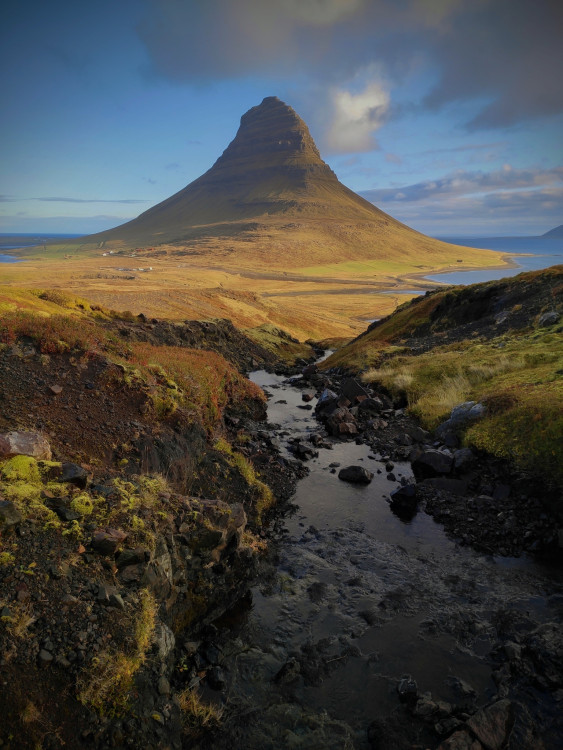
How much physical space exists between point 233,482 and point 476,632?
1010cm

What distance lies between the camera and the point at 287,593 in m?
13.5

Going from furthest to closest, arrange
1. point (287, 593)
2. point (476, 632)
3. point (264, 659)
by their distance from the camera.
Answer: point (287, 593) → point (476, 632) → point (264, 659)

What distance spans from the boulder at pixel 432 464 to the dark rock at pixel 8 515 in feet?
56.2

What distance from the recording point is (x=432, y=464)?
20609 mm

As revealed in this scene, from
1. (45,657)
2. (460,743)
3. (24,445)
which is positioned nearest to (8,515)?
(45,657)

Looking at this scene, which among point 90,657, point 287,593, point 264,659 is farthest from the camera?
point 287,593

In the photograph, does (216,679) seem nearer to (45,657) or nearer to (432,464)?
(45,657)

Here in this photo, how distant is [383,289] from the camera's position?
167500 mm

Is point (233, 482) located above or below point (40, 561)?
below

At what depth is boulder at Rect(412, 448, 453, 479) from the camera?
66.6 feet

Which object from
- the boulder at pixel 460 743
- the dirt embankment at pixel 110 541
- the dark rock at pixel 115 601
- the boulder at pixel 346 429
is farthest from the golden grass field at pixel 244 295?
the boulder at pixel 460 743

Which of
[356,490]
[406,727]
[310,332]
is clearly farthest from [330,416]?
[310,332]

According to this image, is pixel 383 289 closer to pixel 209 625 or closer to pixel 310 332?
pixel 310 332

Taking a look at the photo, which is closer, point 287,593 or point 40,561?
point 40,561
